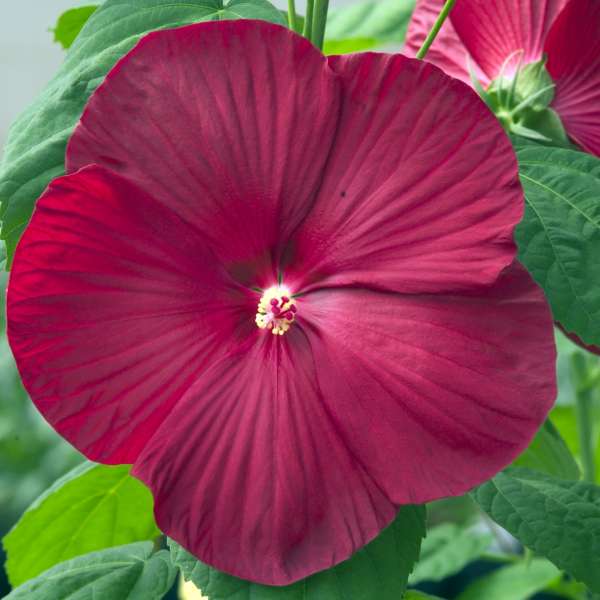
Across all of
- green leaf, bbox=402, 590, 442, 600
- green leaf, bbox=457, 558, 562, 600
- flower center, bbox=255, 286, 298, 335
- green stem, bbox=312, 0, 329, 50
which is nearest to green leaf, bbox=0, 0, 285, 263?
green stem, bbox=312, 0, 329, 50

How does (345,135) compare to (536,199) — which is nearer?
(345,135)

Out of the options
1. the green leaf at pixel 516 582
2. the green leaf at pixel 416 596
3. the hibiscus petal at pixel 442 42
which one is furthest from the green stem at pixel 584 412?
the hibiscus petal at pixel 442 42

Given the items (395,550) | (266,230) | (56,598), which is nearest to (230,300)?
(266,230)

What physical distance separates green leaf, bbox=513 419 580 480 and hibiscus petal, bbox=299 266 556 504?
1.13 ft

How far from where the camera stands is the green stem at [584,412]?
102 cm

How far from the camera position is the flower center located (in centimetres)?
50

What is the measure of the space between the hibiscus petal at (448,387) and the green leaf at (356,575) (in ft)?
0.22

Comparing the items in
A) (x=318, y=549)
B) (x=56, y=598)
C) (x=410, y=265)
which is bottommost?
(x=56, y=598)

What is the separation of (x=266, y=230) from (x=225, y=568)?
0.16m

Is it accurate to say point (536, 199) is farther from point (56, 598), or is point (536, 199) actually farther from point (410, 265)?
point (56, 598)

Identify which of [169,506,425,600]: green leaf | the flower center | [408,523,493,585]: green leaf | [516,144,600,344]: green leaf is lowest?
[408,523,493,585]: green leaf

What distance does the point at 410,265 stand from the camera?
1.56ft

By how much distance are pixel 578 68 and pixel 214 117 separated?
31cm

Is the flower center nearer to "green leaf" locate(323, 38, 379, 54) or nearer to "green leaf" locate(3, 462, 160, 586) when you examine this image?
"green leaf" locate(3, 462, 160, 586)
